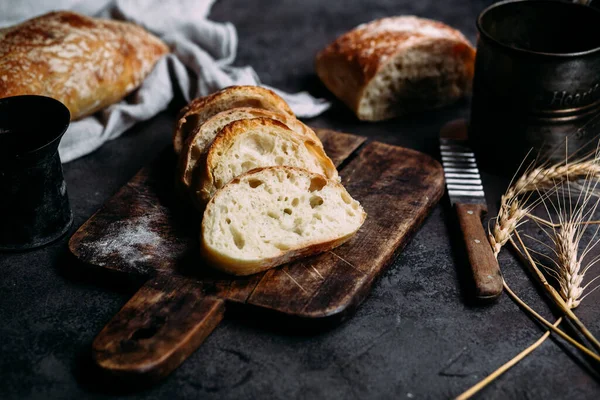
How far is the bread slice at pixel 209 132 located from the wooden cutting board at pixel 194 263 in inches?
6.8

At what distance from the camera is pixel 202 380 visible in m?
2.08

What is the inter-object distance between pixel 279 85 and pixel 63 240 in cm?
179

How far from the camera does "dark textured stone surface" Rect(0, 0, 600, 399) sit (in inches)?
80.9

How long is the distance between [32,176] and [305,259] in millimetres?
1085

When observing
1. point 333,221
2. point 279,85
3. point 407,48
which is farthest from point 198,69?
point 333,221

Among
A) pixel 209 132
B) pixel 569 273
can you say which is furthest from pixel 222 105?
pixel 569 273

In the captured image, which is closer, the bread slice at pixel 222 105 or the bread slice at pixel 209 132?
the bread slice at pixel 209 132

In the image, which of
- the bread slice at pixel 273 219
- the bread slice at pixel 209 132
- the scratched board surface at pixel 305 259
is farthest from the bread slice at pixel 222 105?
the bread slice at pixel 273 219

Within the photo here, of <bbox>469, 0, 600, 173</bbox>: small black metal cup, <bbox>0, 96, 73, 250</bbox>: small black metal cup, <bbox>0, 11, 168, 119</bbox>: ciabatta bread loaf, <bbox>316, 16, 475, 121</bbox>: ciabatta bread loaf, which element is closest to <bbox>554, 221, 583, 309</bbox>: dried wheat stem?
<bbox>469, 0, 600, 173</bbox>: small black metal cup

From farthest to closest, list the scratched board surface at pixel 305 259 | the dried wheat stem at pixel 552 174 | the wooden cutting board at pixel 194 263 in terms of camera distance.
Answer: the dried wheat stem at pixel 552 174, the scratched board surface at pixel 305 259, the wooden cutting board at pixel 194 263

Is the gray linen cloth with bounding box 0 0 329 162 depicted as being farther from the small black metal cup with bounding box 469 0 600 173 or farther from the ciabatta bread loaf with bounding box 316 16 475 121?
the small black metal cup with bounding box 469 0 600 173

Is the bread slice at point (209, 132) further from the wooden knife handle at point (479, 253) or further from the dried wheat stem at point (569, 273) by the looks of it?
the dried wheat stem at point (569, 273)

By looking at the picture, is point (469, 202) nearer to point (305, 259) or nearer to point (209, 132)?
point (305, 259)

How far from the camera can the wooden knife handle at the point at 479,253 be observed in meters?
2.33
